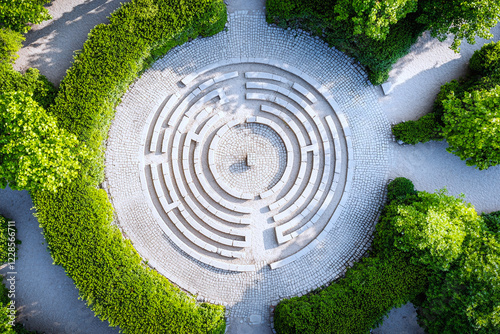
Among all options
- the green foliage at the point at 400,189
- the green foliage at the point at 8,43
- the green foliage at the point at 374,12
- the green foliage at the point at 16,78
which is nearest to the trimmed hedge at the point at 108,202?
the green foliage at the point at 16,78

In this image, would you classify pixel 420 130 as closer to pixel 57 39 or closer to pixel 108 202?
pixel 108 202

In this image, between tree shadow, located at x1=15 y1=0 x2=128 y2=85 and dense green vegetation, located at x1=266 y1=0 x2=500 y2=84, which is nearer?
dense green vegetation, located at x1=266 y1=0 x2=500 y2=84

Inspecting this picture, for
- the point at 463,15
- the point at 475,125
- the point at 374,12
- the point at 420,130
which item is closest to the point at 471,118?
the point at 475,125

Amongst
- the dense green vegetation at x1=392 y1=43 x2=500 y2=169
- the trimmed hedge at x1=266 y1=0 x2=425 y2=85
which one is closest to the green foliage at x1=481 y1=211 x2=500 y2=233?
the dense green vegetation at x1=392 y1=43 x2=500 y2=169

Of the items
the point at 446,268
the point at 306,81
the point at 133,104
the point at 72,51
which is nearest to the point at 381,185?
the point at 446,268

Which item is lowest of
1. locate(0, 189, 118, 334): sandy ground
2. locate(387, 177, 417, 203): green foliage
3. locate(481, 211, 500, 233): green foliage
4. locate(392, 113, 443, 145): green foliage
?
locate(0, 189, 118, 334): sandy ground

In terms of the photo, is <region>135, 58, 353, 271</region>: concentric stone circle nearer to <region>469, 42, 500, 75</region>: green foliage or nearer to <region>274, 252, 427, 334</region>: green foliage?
<region>274, 252, 427, 334</region>: green foliage

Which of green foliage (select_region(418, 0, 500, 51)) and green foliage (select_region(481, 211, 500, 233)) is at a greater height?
green foliage (select_region(418, 0, 500, 51))

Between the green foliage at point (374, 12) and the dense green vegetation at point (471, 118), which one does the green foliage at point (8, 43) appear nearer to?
the green foliage at point (374, 12)
